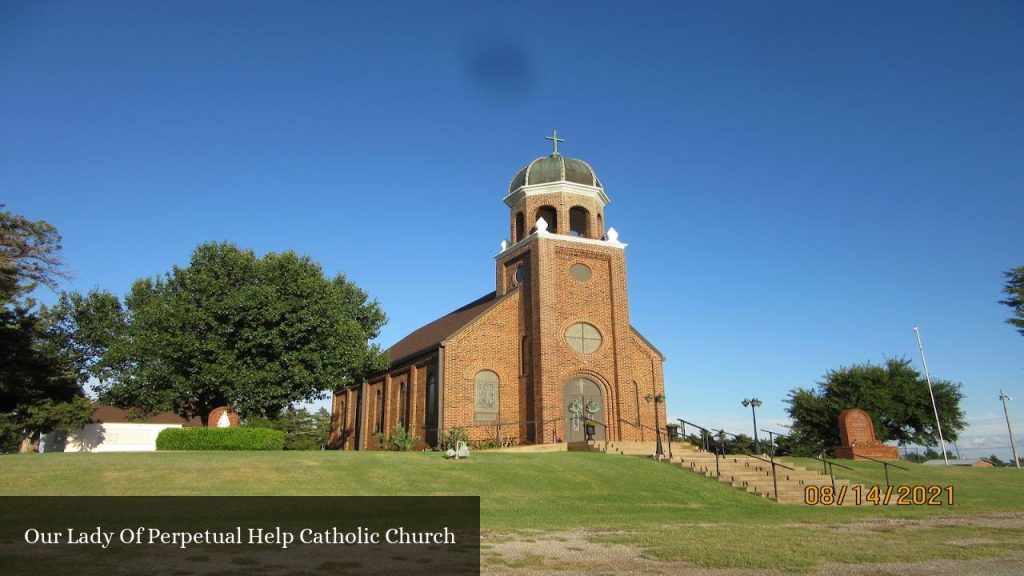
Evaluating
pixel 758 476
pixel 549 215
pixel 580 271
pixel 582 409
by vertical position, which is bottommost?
pixel 758 476

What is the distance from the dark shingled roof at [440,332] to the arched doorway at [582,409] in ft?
19.3

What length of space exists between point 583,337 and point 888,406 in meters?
29.4

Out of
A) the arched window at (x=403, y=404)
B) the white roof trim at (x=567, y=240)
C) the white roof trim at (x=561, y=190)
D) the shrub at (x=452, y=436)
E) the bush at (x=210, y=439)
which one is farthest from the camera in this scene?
the arched window at (x=403, y=404)

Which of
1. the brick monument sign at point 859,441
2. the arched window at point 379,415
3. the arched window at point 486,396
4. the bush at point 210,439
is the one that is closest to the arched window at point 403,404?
the arched window at point 379,415

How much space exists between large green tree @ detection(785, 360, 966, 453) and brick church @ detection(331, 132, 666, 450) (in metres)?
22.0

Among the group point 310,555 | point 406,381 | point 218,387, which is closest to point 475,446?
point 406,381

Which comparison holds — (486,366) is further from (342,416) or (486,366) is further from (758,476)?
(342,416)

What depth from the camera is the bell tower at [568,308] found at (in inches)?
1225

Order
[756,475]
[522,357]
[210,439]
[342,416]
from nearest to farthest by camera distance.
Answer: [756,475]
[210,439]
[522,357]
[342,416]

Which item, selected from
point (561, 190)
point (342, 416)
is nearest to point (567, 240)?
point (561, 190)

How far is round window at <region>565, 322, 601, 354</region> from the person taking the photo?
32.3m

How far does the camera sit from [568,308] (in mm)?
32625
